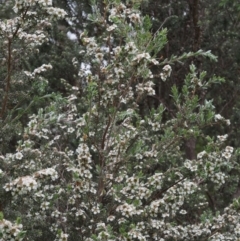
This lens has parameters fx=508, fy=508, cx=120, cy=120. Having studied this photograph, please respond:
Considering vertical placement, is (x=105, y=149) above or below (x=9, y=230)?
above

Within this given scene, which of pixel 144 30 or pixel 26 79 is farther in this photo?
pixel 26 79

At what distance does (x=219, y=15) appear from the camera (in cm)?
565

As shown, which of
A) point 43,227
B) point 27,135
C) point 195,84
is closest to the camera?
point 27,135

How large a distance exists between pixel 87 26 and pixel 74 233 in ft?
9.60

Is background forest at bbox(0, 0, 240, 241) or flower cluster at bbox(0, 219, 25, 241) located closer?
flower cluster at bbox(0, 219, 25, 241)

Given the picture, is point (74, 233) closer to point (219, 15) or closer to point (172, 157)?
point (172, 157)

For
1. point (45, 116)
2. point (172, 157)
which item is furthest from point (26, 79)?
point (172, 157)

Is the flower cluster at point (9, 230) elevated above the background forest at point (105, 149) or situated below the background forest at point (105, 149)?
below

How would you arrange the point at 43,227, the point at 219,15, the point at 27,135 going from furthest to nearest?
the point at 219,15
the point at 43,227
the point at 27,135

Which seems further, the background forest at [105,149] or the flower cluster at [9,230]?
the background forest at [105,149]

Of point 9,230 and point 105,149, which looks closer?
point 9,230

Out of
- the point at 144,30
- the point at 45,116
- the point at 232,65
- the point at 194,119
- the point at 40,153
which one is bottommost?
the point at 40,153

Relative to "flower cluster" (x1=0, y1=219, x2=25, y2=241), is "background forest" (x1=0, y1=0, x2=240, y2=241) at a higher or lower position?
higher

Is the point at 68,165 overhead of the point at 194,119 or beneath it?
beneath
